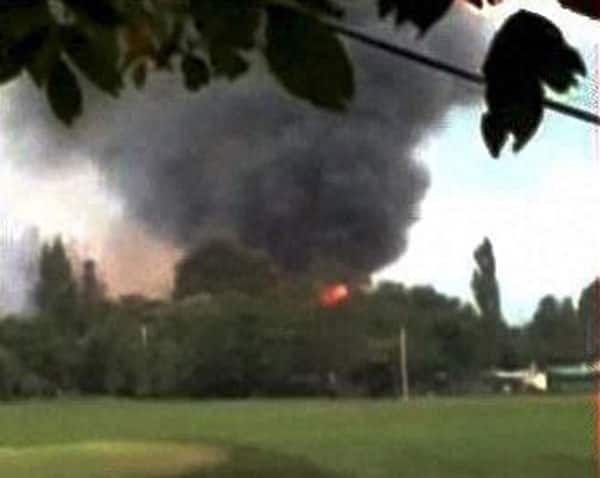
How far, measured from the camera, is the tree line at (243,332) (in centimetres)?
87

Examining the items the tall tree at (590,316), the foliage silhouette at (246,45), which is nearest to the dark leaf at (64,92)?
the foliage silhouette at (246,45)

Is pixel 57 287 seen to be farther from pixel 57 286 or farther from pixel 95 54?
pixel 95 54

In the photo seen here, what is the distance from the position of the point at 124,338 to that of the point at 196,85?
455 millimetres

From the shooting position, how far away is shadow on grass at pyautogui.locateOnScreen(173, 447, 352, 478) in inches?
33.7

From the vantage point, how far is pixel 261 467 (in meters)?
0.87

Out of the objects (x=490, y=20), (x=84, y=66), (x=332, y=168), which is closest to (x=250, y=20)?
(x=84, y=66)

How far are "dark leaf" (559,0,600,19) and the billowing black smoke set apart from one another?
40 cm

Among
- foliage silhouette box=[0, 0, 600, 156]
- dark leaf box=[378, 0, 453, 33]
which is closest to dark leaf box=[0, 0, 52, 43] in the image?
foliage silhouette box=[0, 0, 600, 156]

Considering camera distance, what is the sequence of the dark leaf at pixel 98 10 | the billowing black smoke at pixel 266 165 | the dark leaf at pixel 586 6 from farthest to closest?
1. the billowing black smoke at pixel 266 165
2. the dark leaf at pixel 586 6
3. the dark leaf at pixel 98 10

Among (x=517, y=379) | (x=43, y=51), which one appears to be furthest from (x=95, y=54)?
(x=517, y=379)

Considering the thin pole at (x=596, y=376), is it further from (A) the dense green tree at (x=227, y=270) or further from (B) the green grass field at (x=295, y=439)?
(A) the dense green tree at (x=227, y=270)

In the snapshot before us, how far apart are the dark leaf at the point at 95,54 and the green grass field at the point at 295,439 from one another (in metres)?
0.55

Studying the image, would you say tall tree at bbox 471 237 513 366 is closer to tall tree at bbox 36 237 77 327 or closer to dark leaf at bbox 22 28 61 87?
tall tree at bbox 36 237 77 327

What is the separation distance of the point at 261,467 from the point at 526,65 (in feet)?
1.89
